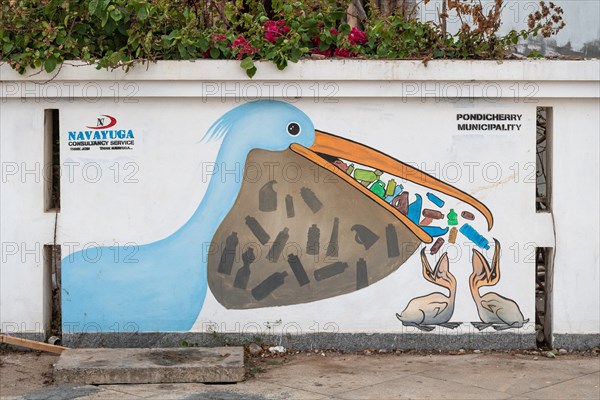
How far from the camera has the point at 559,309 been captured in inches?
328

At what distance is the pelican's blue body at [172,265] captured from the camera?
26.9 feet

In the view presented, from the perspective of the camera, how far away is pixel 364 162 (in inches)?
324

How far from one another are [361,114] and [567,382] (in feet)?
9.27

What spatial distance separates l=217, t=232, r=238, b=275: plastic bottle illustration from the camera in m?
8.25

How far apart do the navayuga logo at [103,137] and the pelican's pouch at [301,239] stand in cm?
110

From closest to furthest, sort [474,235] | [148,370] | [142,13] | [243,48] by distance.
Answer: [148,370], [142,13], [243,48], [474,235]

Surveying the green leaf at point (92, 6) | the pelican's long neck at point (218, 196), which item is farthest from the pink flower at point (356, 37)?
the green leaf at point (92, 6)

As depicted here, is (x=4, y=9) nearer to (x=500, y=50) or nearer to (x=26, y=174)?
(x=26, y=174)

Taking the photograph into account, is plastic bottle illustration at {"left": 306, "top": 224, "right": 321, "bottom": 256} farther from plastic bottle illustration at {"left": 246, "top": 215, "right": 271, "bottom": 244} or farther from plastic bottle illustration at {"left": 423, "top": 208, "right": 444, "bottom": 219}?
plastic bottle illustration at {"left": 423, "top": 208, "right": 444, "bottom": 219}

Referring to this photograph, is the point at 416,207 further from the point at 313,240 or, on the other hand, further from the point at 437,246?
the point at 313,240

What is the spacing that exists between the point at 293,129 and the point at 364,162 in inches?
27.1

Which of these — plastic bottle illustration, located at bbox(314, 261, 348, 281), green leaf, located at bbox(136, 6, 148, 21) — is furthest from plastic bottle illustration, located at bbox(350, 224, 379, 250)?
green leaf, located at bbox(136, 6, 148, 21)

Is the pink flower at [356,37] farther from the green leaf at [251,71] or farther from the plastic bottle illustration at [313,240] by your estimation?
the plastic bottle illustration at [313,240]

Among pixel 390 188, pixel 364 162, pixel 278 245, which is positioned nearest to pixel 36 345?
pixel 278 245
